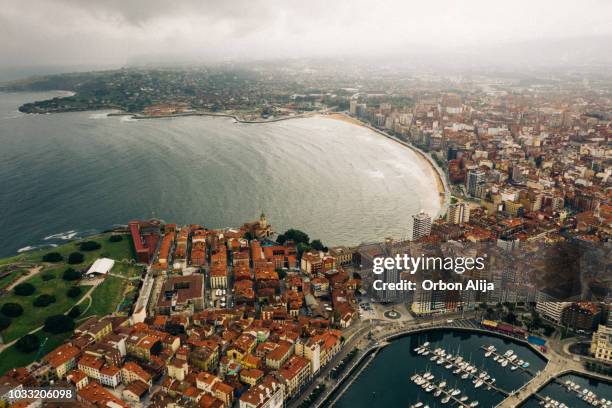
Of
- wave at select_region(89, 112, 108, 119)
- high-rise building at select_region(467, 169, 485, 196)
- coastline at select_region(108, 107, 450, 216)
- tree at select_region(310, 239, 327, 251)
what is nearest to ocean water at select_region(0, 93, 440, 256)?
coastline at select_region(108, 107, 450, 216)

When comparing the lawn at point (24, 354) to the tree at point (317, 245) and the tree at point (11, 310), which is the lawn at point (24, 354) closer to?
the tree at point (11, 310)

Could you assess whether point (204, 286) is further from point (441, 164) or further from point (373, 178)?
point (441, 164)

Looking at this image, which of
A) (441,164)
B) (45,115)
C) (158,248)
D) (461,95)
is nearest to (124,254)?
(158,248)

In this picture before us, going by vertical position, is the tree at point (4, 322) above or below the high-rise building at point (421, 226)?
below

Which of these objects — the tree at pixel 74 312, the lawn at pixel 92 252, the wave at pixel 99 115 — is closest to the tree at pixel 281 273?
the lawn at pixel 92 252

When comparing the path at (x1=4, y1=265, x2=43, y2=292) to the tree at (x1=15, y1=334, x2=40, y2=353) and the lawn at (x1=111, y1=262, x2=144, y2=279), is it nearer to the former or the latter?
the lawn at (x1=111, y1=262, x2=144, y2=279)

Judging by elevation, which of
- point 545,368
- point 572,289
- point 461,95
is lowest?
point 545,368
